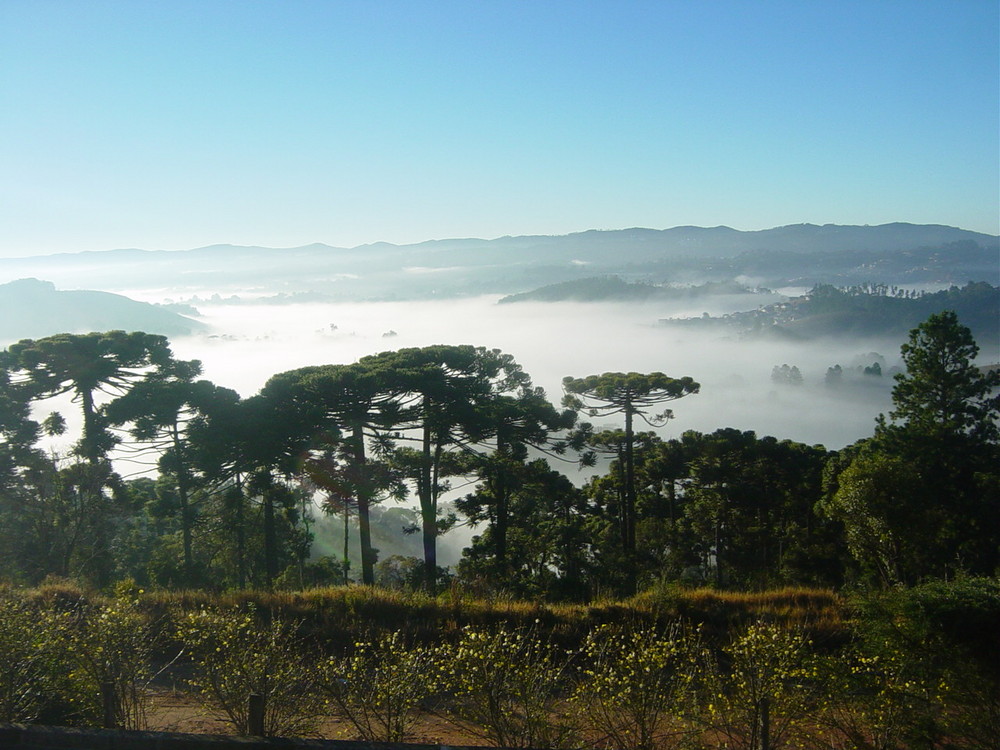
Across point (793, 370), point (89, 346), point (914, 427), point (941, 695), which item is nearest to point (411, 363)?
point (89, 346)

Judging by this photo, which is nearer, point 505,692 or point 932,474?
point 505,692

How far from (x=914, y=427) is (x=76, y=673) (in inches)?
934

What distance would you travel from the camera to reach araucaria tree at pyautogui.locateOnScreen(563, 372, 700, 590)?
82.0ft

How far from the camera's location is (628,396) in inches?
1008

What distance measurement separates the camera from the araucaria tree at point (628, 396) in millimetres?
25000

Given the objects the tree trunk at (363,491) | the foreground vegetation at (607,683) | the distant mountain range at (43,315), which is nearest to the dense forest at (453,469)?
the tree trunk at (363,491)

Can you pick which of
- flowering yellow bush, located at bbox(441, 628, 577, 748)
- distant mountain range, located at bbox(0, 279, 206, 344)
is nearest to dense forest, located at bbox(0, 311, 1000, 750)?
flowering yellow bush, located at bbox(441, 628, 577, 748)

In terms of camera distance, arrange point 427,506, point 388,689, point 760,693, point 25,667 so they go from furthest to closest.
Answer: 1. point 427,506
2. point 25,667
3. point 388,689
4. point 760,693

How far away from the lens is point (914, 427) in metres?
23.2

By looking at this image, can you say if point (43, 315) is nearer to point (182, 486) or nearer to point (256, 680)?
point (182, 486)

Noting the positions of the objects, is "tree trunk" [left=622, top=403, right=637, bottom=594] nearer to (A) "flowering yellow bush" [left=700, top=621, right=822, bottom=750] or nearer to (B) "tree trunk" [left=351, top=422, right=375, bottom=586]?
(B) "tree trunk" [left=351, top=422, right=375, bottom=586]

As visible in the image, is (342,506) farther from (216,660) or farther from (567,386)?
(216,660)

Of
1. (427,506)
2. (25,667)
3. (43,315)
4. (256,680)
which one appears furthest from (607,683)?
(43,315)

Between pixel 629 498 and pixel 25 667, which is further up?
pixel 25 667
